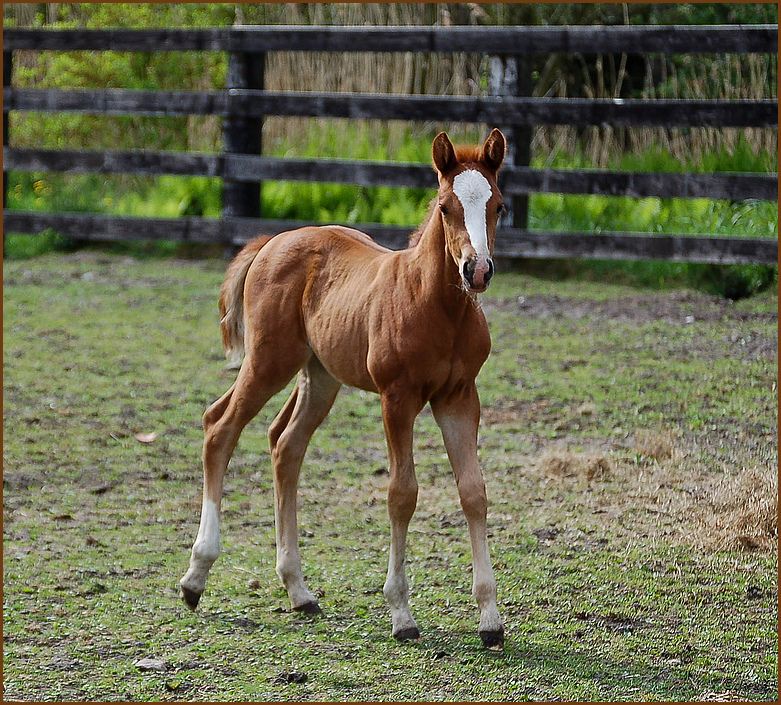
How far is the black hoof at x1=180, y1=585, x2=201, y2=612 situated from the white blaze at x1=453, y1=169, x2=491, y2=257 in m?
1.73

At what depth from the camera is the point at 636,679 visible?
3879 mm

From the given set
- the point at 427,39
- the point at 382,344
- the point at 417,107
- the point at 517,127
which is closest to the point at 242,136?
the point at 417,107

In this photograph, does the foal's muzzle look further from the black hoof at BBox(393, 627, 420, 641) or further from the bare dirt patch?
the bare dirt patch

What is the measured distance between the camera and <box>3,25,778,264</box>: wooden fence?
→ 9.26 metres

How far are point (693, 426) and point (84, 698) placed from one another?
3.93 meters

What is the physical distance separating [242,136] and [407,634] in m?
7.59

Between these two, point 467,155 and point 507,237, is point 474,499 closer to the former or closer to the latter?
point 467,155

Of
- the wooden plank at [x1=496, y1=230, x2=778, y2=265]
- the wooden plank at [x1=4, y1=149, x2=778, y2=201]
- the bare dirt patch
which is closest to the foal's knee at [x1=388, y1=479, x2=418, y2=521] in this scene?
the bare dirt patch

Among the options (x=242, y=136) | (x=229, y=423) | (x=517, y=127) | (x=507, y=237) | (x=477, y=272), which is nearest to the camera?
(x=477, y=272)

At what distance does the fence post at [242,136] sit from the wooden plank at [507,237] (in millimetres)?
267

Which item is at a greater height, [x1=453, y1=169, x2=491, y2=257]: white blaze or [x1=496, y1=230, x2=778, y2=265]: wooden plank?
[x1=453, y1=169, x2=491, y2=257]: white blaze

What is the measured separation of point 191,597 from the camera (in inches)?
176

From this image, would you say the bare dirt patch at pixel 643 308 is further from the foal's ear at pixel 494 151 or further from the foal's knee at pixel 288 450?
the foal's ear at pixel 494 151

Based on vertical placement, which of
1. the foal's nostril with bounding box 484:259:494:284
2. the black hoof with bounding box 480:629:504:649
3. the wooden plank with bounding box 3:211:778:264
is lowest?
the black hoof with bounding box 480:629:504:649
